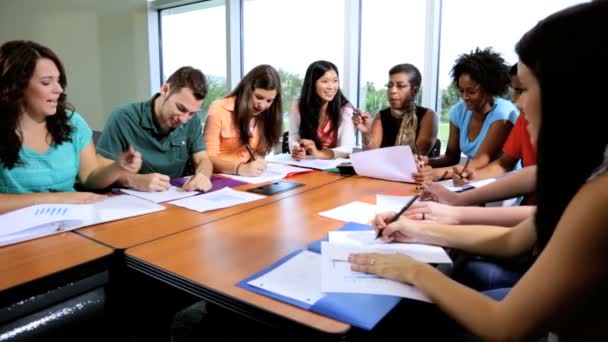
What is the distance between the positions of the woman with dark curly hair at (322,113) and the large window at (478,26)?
26.9 inches

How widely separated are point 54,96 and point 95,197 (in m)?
0.39

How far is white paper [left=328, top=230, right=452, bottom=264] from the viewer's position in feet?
3.19

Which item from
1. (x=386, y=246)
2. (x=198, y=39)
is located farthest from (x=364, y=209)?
(x=198, y=39)

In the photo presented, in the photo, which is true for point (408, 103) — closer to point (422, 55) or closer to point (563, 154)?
point (422, 55)

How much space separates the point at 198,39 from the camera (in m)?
4.51

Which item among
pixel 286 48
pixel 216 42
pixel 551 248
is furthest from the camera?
pixel 216 42

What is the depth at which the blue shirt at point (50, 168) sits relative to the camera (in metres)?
1.47

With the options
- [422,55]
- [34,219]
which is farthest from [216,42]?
[34,219]

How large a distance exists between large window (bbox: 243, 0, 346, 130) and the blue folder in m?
2.77

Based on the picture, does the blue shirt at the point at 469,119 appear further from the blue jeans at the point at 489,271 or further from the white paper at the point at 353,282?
the white paper at the point at 353,282

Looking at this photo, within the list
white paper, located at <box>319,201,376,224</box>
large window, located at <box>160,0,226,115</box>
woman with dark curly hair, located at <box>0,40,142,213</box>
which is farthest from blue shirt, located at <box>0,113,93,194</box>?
large window, located at <box>160,0,226,115</box>

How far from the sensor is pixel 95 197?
1476 millimetres

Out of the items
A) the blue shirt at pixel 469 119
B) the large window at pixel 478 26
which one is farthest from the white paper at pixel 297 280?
the large window at pixel 478 26

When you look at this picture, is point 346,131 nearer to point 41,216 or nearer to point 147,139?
point 147,139
